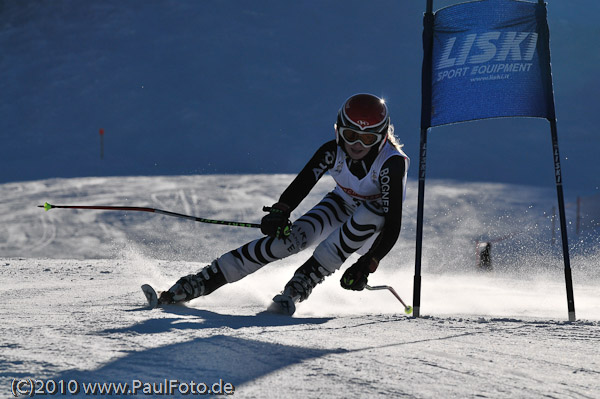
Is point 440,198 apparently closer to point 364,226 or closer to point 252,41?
point 364,226

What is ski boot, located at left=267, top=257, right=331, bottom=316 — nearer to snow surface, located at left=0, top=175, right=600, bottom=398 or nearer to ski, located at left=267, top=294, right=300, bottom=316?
ski, located at left=267, top=294, right=300, bottom=316

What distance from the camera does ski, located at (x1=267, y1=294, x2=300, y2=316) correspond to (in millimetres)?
4602

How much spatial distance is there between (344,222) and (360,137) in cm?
70

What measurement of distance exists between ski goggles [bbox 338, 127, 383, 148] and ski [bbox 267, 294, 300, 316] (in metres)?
1.16

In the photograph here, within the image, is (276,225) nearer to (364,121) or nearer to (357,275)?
(357,275)

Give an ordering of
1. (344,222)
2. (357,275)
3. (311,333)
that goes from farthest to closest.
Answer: (344,222) → (357,275) → (311,333)

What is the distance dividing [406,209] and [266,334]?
15.9 m

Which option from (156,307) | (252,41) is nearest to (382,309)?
(156,307)

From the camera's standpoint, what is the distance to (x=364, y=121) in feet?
15.3

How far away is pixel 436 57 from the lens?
5.23 m

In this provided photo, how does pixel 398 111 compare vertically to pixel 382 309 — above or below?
above

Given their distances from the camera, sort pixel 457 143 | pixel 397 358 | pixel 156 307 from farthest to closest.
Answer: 1. pixel 457 143
2. pixel 156 307
3. pixel 397 358

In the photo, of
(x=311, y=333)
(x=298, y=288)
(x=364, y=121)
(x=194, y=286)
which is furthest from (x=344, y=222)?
(x=311, y=333)

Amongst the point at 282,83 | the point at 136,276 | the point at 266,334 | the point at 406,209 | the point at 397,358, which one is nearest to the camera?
the point at 397,358
